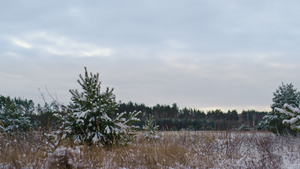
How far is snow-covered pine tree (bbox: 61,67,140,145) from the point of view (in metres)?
7.71

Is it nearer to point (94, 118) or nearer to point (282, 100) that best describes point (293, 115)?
point (94, 118)

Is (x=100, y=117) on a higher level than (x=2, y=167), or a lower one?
higher

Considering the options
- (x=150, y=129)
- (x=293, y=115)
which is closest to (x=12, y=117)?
(x=150, y=129)

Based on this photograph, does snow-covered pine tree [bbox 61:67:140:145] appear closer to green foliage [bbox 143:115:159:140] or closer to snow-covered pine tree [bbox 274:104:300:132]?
snow-covered pine tree [bbox 274:104:300:132]

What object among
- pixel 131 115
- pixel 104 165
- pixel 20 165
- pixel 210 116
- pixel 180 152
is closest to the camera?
pixel 20 165

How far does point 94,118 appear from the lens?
784 cm

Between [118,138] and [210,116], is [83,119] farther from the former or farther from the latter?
[210,116]

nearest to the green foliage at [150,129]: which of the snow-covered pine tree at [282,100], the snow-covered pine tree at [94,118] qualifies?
the snow-covered pine tree at [94,118]

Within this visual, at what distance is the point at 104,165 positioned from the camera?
521cm

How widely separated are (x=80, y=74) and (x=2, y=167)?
399 cm

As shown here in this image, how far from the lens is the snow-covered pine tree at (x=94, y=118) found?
7.71 m

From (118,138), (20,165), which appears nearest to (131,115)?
(118,138)

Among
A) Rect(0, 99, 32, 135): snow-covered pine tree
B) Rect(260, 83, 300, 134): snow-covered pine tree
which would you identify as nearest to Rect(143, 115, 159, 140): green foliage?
Rect(0, 99, 32, 135): snow-covered pine tree

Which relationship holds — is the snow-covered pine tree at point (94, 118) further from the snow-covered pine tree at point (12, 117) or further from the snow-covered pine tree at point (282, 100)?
the snow-covered pine tree at point (282, 100)
